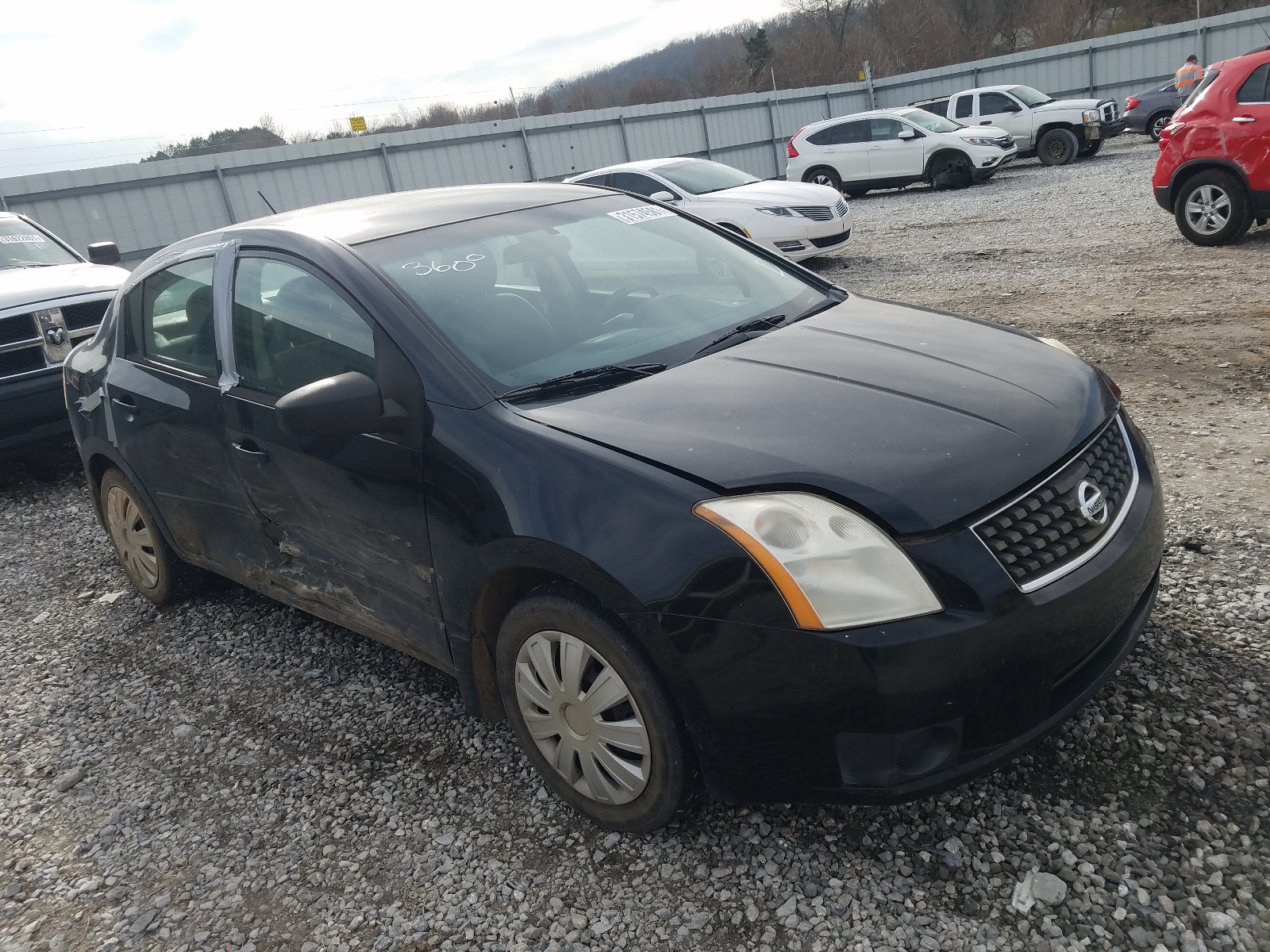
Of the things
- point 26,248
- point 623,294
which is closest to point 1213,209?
point 623,294

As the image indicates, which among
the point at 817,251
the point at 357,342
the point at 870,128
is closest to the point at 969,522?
the point at 357,342

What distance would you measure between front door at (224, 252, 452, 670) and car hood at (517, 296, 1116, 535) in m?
0.48

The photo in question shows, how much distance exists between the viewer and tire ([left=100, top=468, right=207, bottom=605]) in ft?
13.9

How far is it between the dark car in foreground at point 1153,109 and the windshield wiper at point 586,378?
21.3m

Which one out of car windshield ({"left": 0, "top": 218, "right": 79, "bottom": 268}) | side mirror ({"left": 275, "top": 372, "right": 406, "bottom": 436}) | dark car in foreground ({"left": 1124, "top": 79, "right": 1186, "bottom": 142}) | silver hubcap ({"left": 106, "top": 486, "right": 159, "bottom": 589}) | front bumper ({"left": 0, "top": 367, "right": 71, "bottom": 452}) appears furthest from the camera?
dark car in foreground ({"left": 1124, "top": 79, "right": 1186, "bottom": 142})

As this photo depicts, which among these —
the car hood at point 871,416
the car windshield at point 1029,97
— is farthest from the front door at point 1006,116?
the car hood at point 871,416

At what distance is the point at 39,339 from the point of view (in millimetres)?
6445

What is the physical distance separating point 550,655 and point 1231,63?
30.4ft

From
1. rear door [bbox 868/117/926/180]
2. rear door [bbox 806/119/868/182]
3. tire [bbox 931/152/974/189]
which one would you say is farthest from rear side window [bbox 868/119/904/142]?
tire [bbox 931/152/974/189]

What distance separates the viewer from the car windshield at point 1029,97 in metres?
20.0

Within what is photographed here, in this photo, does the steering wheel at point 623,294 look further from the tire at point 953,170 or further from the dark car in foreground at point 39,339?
the tire at point 953,170

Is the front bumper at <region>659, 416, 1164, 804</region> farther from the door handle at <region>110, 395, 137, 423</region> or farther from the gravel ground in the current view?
the door handle at <region>110, 395, 137, 423</region>

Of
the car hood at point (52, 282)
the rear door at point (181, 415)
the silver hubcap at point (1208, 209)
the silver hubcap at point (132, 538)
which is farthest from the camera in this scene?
the silver hubcap at point (1208, 209)

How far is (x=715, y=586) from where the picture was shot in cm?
208
